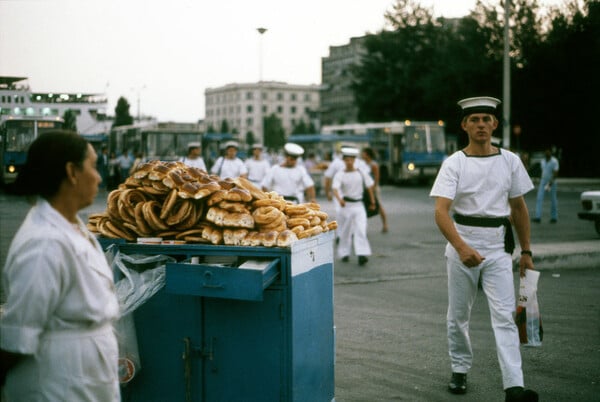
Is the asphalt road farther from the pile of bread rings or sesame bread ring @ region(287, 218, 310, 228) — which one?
sesame bread ring @ region(287, 218, 310, 228)

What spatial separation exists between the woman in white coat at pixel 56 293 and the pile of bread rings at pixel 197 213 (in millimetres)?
1633

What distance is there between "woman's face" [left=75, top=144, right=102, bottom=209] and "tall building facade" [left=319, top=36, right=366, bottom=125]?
132538mm

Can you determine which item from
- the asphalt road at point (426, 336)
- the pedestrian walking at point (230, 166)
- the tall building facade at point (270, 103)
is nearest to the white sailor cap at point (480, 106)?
the asphalt road at point (426, 336)

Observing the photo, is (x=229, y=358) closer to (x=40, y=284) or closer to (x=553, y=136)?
(x=40, y=284)

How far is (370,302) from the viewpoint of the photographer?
28.6ft

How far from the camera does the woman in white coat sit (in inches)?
97.7

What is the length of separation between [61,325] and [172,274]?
1487 mm

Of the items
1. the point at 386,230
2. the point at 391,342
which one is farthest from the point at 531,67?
the point at 391,342

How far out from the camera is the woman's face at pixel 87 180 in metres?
2.67

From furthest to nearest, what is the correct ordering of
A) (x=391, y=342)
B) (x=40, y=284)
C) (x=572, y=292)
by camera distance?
(x=572, y=292) → (x=391, y=342) → (x=40, y=284)

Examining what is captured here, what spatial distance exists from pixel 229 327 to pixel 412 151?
3505 centimetres

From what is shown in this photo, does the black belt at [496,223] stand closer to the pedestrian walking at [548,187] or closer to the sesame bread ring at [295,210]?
the sesame bread ring at [295,210]

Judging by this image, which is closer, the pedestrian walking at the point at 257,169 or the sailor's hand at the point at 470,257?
the sailor's hand at the point at 470,257

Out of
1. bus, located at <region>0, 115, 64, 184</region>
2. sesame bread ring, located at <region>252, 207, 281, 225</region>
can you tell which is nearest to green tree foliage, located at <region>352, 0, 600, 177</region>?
bus, located at <region>0, 115, 64, 184</region>
